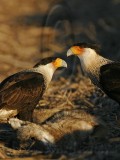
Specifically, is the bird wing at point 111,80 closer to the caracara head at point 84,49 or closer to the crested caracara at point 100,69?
the crested caracara at point 100,69

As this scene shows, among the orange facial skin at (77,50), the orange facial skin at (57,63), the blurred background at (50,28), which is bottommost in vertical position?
the orange facial skin at (57,63)

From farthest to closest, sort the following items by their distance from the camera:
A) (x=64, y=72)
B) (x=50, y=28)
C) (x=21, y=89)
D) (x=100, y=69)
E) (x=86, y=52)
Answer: (x=50, y=28) → (x=64, y=72) → (x=86, y=52) → (x=100, y=69) → (x=21, y=89)

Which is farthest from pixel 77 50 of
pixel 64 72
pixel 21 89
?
pixel 64 72

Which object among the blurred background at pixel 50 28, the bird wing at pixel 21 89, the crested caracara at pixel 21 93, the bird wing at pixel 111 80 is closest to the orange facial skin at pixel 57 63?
the crested caracara at pixel 21 93

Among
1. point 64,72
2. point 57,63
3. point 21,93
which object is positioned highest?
point 64,72

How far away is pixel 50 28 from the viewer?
47.2ft

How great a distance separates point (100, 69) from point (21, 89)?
41.2 inches

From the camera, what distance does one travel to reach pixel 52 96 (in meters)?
10.6

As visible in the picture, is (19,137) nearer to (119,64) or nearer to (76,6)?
(119,64)

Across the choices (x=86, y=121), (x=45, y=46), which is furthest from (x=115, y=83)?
(x=45, y=46)

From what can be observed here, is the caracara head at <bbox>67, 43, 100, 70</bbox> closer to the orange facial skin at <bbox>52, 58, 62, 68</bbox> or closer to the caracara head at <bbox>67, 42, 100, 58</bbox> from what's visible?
the caracara head at <bbox>67, 42, 100, 58</bbox>

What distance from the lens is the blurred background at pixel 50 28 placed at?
13.0 meters

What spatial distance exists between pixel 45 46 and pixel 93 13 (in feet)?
7.21

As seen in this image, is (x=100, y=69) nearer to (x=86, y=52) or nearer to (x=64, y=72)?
(x=86, y=52)
